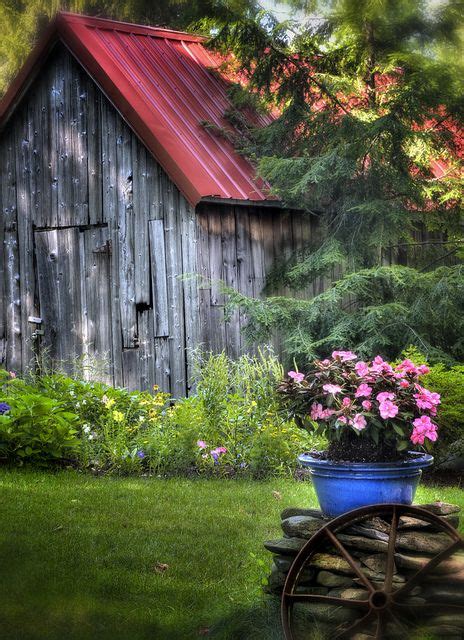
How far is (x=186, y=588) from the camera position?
5383 millimetres

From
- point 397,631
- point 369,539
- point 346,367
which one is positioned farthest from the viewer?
point 346,367

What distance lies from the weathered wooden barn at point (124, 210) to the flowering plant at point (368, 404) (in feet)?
20.0

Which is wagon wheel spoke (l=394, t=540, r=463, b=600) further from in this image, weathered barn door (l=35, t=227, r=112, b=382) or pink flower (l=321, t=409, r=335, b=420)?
weathered barn door (l=35, t=227, r=112, b=382)

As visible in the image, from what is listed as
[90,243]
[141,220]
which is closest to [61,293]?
[90,243]

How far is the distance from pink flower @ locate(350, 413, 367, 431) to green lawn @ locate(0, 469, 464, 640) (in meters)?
1.01

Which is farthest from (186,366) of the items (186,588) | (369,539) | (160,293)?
(369,539)

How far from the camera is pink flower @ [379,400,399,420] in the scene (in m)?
4.62

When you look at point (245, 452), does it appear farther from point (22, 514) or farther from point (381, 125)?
point (381, 125)

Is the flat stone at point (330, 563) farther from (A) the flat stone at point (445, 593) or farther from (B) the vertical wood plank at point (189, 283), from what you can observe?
(B) the vertical wood plank at point (189, 283)

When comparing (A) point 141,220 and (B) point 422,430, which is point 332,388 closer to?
(B) point 422,430

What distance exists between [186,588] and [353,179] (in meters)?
7.02

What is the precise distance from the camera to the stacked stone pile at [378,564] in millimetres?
4180

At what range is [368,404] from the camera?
15.4 ft

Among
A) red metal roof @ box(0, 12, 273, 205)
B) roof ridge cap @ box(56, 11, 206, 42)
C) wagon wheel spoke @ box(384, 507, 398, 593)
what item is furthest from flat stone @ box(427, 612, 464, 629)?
roof ridge cap @ box(56, 11, 206, 42)
